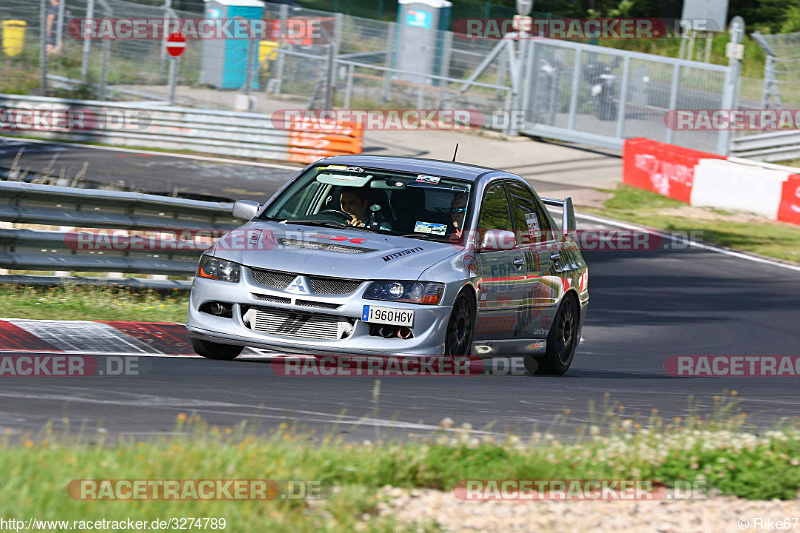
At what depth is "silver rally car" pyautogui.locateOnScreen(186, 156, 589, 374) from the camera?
25.5ft

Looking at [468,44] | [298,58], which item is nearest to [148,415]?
[298,58]

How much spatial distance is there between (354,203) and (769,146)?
68.6ft

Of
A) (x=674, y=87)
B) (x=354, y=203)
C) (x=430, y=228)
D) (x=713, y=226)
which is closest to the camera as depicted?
(x=430, y=228)

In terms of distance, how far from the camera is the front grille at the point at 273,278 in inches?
308

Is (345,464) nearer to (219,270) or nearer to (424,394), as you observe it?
(424,394)

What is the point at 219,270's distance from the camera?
319 inches

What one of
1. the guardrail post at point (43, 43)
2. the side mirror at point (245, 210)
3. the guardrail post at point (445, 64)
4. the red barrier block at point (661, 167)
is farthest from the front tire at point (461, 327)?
the guardrail post at point (445, 64)

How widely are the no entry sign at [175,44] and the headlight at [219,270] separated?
778 inches

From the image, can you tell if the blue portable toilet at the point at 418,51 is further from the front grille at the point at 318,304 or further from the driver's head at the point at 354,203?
the front grille at the point at 318,304

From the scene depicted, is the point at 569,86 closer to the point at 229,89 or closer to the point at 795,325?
the point at 229,89

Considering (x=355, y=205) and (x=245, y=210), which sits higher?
(x=355, y=205)

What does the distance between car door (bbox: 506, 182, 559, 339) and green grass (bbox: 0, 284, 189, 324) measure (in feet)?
10.0

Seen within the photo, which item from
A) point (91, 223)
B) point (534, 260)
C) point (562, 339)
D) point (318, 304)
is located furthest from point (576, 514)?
point (91, 223)

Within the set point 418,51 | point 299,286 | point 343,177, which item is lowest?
point 299,286
